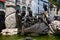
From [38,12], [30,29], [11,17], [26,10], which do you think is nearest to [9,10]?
[11,17]

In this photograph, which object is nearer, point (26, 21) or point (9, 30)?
point (9, 30)

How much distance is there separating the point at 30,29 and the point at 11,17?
1.81 m

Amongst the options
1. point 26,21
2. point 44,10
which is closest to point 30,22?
point 26,21

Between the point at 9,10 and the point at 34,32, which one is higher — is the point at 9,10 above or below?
above

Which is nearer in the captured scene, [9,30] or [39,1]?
[9,30]

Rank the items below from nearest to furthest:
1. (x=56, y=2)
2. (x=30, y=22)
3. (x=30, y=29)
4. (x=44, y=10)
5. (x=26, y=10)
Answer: (x=30, y=29)
(x=30, y=22)
(x=56, y=2)
(x=26, y=10)
(x=44, y=10)

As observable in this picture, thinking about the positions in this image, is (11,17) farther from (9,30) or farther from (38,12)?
(38,12)

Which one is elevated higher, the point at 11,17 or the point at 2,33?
the point at 11,17

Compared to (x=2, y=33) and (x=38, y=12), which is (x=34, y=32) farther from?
(x=38, y=12)

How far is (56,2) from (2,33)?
468 cm

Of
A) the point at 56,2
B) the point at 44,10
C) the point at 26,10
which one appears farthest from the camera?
the point at 44,10

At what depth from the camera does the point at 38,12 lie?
17.4 m

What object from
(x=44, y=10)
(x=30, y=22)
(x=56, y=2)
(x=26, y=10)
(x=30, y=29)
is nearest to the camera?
(x=30, y=29)

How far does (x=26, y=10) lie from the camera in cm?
1641
